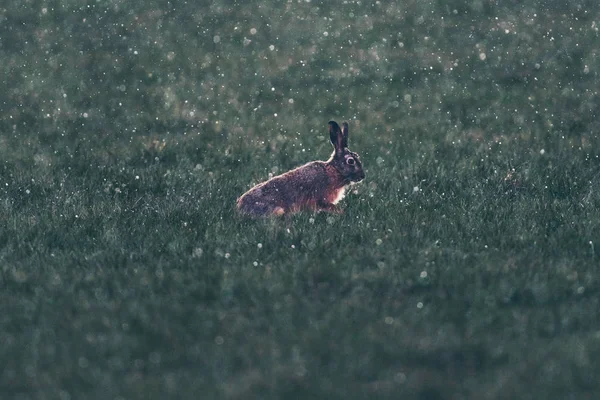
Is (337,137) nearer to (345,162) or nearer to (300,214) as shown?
(345,162)

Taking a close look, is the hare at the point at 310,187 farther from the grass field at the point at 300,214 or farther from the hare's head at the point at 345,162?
→ the grass field at the point at 300,214

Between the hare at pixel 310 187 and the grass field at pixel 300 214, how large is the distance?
21cm

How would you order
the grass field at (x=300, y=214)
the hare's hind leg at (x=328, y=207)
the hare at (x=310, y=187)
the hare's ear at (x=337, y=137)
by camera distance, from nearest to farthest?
the grass field at (x=300, y=214)
the hare at (x=310, y=187)
the hare's hind leg at (x=328, y=207)
the hare's ear at (x=337, y=137)

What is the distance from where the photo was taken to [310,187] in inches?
358

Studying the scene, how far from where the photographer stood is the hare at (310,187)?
8.62 m

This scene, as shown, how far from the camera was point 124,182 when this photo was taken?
390 inches

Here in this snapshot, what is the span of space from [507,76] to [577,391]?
411 inches

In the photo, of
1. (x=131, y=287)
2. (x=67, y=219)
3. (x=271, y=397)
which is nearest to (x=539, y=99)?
(x=67, y=219)

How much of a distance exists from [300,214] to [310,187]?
665mm

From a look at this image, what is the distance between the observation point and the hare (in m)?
8.62

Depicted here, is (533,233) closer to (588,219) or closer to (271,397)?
(588,219)

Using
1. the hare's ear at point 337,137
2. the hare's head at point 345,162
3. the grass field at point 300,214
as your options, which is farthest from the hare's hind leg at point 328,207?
the hare's ear at point 337,137

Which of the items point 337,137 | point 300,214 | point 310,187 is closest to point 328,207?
point 310,187

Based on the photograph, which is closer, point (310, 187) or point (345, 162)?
point (310, 187)
